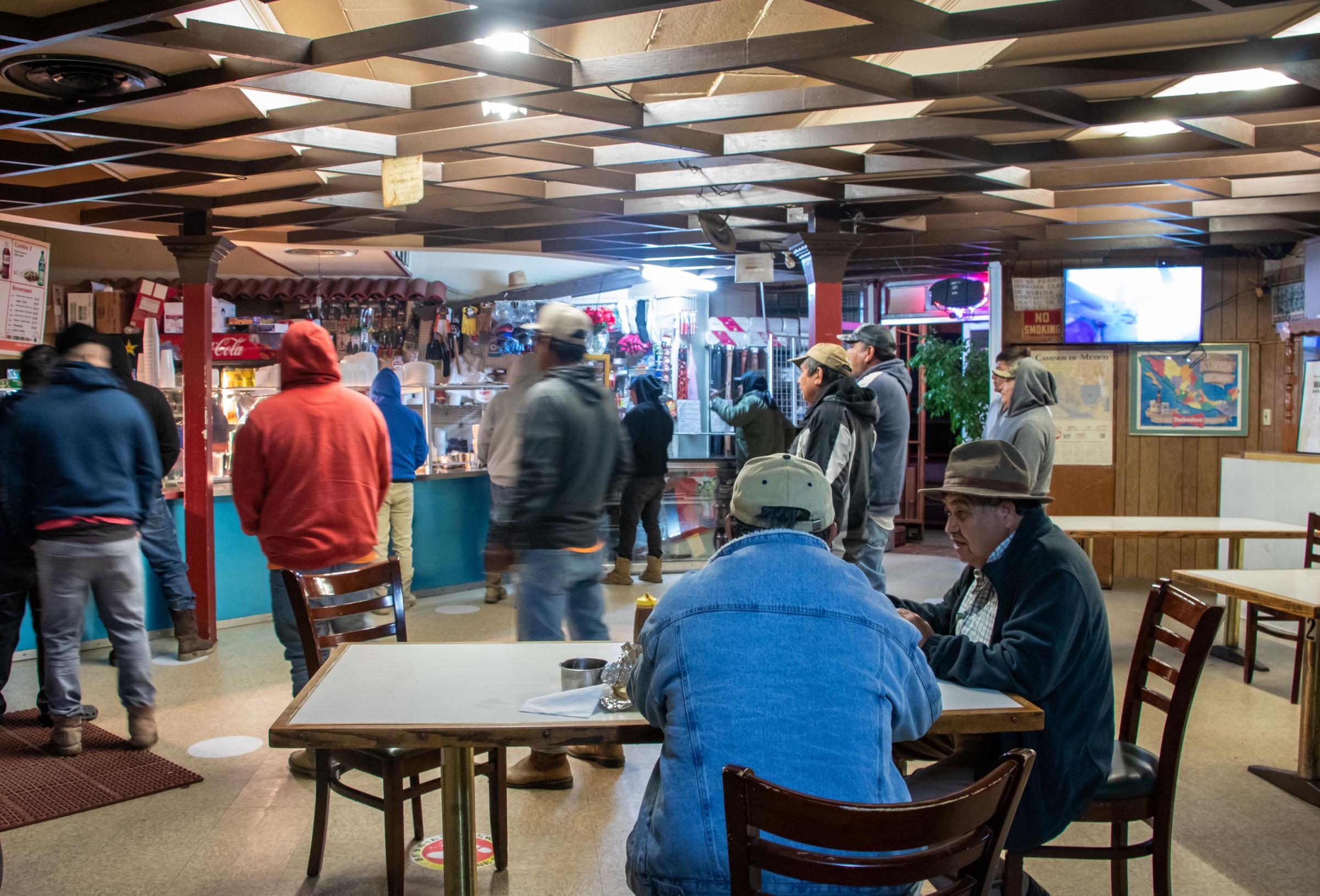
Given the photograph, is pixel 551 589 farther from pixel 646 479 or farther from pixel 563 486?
pixel 646 479

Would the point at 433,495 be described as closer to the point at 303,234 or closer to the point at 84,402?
the point at 303,234

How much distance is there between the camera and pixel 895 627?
5.44 feet

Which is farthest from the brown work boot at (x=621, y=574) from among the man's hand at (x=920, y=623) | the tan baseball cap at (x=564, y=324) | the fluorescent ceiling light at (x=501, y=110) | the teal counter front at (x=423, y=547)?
the man's hand at (x=920, y=623)

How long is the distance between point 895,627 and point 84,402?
3.47 m

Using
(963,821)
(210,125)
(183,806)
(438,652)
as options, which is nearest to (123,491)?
(183,806)

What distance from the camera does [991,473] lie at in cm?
242

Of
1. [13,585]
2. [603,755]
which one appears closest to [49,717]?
[13,585]

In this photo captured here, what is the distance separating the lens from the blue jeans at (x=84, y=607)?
12.7 ft

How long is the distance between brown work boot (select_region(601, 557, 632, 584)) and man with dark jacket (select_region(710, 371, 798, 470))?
1154 millimetres

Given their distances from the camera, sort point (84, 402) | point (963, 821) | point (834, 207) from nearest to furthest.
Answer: point (963, 821), point (84, 402), point (834, 207)

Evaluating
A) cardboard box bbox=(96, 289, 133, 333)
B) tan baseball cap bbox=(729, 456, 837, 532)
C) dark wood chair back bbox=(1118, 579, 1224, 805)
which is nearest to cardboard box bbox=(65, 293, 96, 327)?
cardboard box bbox=(96, 289, 133, 333)

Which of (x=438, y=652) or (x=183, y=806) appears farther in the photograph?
(x=183, y=806)

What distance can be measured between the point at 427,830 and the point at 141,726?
1544mm

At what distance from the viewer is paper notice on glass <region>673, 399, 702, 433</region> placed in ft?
32.9
